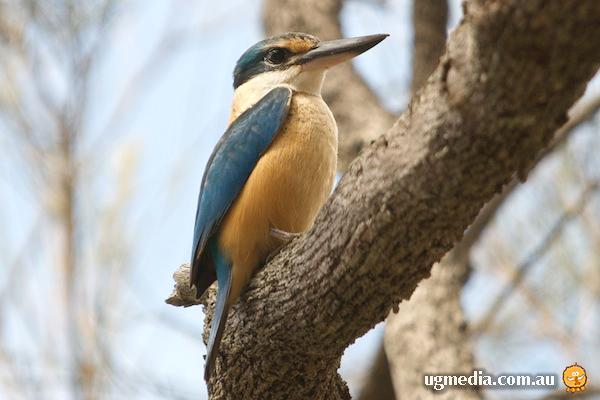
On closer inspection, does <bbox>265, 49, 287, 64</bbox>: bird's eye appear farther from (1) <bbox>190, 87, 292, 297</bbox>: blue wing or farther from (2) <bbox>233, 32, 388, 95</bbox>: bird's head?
(1) <bbox>190, 87, 292, 297</bbox>: blue wing

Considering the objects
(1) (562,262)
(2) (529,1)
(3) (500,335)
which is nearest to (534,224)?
(1) (562,262)

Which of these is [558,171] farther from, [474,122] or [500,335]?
[474,122]

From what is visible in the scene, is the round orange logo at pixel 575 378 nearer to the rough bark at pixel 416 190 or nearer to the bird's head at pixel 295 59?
the rough bark at pixel 416 190

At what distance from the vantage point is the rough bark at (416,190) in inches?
77.0

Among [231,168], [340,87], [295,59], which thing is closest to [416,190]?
[231,168]

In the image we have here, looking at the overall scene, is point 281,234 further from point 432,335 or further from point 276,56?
point 432,335

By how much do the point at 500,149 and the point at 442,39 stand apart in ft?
13.5

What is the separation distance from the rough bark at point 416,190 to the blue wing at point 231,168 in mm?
384

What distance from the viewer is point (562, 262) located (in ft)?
19.4

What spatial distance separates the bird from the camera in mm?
3438

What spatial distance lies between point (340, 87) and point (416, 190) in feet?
13.3

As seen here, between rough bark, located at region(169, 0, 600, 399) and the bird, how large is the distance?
0.62ft

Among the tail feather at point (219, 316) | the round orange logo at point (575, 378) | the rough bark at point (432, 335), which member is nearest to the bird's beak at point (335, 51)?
the tail feather at point (219, 316)

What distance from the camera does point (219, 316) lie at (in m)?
3.17
